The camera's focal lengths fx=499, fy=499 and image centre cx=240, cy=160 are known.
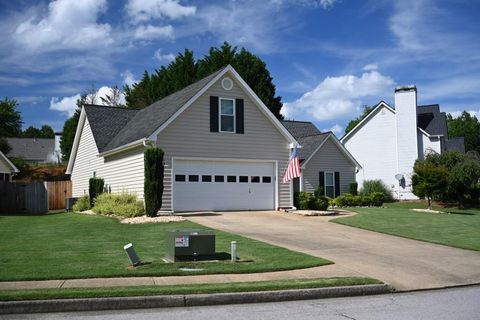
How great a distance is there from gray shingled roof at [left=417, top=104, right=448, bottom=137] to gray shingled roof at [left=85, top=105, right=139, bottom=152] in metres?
22.4

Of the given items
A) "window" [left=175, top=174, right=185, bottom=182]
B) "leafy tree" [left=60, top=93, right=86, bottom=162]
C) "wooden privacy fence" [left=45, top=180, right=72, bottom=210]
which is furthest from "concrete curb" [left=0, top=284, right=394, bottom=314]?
"leafy tree" [left=60, top=93, right=86, bottom=162]

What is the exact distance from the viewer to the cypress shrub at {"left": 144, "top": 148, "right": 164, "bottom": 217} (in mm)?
19655

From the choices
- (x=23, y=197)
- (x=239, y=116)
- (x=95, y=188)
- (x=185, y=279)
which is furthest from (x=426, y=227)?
(x=23, y=197)

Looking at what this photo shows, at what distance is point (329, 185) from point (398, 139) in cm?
966

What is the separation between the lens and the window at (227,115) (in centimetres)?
2341

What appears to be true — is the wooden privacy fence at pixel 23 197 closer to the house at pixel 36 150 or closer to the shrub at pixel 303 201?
the shrub at pixel 303 201

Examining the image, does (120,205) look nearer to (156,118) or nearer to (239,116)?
(156,118)

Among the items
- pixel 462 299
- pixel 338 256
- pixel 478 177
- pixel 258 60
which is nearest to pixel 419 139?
pixel 478 177

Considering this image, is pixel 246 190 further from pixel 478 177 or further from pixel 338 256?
pixel 478 177

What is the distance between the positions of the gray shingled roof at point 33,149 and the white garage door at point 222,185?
53.0 meters

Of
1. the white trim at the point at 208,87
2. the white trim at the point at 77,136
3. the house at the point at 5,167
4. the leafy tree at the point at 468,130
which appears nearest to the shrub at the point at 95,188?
the white trim at the point at 77,136

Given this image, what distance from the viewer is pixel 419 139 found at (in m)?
38.1

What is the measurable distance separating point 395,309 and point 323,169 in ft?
78.0

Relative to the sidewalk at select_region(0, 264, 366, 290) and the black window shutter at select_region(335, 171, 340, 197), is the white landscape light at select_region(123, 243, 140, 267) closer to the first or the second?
the sidewalk at select_region(0, 264, 366, 290)
